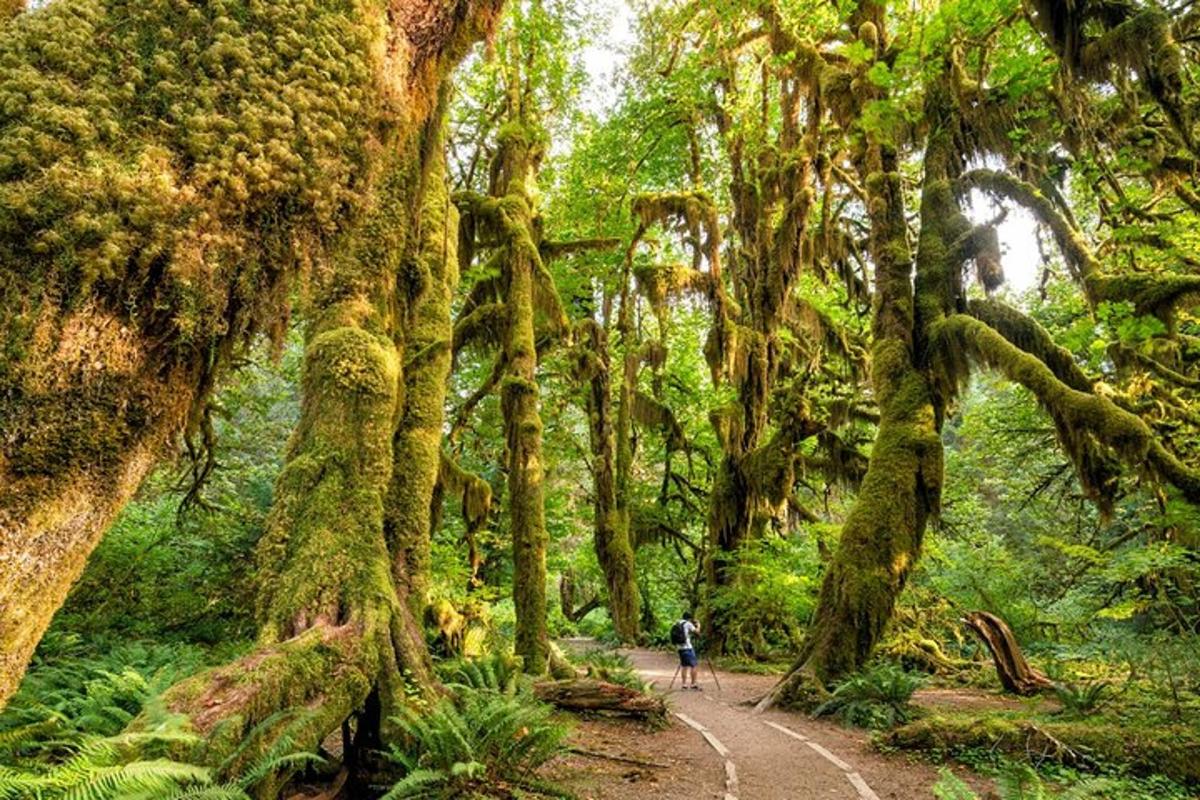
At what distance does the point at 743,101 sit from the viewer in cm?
1644

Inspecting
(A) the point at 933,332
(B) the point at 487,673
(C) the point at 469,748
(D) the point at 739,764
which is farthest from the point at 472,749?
(A) the point at 933,332

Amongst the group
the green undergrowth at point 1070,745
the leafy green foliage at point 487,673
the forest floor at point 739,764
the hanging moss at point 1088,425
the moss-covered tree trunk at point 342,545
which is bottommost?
the forest floor at point 739,764

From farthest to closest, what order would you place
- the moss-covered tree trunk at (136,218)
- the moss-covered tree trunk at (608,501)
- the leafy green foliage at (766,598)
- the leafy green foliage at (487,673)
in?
1. the moss-covered tree trunk at (608,501)
2. the leafy green foliage at (766,598)
3. the leafy green foliage at (487,673)
4. the moss-covered tree trunk at (136,218)

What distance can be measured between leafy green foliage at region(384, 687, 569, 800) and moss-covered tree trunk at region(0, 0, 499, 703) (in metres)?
3.41

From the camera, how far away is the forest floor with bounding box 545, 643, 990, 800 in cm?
652

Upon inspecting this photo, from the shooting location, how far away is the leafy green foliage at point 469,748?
471 centimetres

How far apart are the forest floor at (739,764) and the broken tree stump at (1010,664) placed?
405 centimetres

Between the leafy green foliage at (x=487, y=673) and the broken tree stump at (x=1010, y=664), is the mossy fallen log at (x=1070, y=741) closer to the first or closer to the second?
the broken tree stump at (x=1010, y=664)

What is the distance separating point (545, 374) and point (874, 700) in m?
12.7

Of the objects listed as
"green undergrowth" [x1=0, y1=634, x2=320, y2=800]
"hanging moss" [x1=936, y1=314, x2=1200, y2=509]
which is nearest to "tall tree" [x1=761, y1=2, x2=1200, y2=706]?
"hanging moss" [x1=936, y1=314, x2=1200, y2=509]

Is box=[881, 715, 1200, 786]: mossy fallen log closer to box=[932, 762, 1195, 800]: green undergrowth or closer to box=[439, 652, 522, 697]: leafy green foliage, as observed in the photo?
box=[932, 762, 1195, 800]: green undergrowth

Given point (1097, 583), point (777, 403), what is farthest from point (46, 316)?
point (777, 403)

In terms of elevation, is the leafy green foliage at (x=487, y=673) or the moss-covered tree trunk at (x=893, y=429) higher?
the moss-covered tree trunk at (x=893, y=429)

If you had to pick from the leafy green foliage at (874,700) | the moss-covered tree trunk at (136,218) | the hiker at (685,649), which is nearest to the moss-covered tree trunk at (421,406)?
the moss-covered tree trunk at (136,218)
